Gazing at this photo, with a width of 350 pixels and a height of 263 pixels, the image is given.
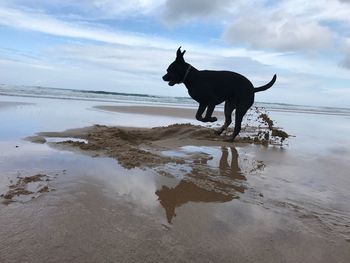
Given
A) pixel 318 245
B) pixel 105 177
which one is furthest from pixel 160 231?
pixel 105 177

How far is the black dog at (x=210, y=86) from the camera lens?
788 cm

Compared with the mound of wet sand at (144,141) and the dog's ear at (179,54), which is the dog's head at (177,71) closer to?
the dog's ear at (179,54)

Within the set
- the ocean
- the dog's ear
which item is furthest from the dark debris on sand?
the ocean

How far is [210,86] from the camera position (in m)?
8.07

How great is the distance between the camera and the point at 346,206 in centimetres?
416

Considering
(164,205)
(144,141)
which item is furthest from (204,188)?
(144,141)

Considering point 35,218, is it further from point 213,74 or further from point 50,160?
point 213,74

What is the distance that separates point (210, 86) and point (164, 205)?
4.65 meters

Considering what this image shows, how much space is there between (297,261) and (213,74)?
5.75 meters

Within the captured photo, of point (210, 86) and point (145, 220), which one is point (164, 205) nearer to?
point (145, 220)

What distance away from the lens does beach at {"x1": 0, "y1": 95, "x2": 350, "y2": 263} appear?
2793 mm

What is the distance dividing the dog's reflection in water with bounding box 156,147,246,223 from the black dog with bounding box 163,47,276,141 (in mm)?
2599

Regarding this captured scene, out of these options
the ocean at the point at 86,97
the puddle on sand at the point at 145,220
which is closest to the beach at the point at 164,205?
the puddle on sand at the point at 145,220

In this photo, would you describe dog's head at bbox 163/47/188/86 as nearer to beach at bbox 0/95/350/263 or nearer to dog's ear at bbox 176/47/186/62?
dog's ear at bbox 176/47/186/62
